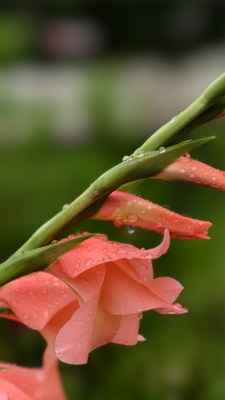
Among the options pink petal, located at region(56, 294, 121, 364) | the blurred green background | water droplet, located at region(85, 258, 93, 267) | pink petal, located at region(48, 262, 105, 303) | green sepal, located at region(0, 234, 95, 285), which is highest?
green sepal, located at region(0, 234, 95, 285)

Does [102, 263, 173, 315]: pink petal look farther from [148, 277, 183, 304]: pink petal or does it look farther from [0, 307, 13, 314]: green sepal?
[0, 307, 13, 314]: green sepal

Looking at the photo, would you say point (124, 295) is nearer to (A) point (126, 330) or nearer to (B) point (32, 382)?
(A) point (126, 330)

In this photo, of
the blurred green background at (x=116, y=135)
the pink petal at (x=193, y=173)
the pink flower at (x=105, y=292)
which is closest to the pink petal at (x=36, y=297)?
the pink flower at (x=105, y=292)

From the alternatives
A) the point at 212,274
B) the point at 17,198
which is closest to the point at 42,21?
the point at 17,198

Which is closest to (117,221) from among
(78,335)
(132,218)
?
(132,218)

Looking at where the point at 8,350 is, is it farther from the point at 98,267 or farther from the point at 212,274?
the point at 98,267

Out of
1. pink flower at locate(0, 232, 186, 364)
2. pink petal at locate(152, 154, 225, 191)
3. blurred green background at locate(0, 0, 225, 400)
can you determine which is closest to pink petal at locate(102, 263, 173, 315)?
pink flower at locate(0, 232, 186, 364)
